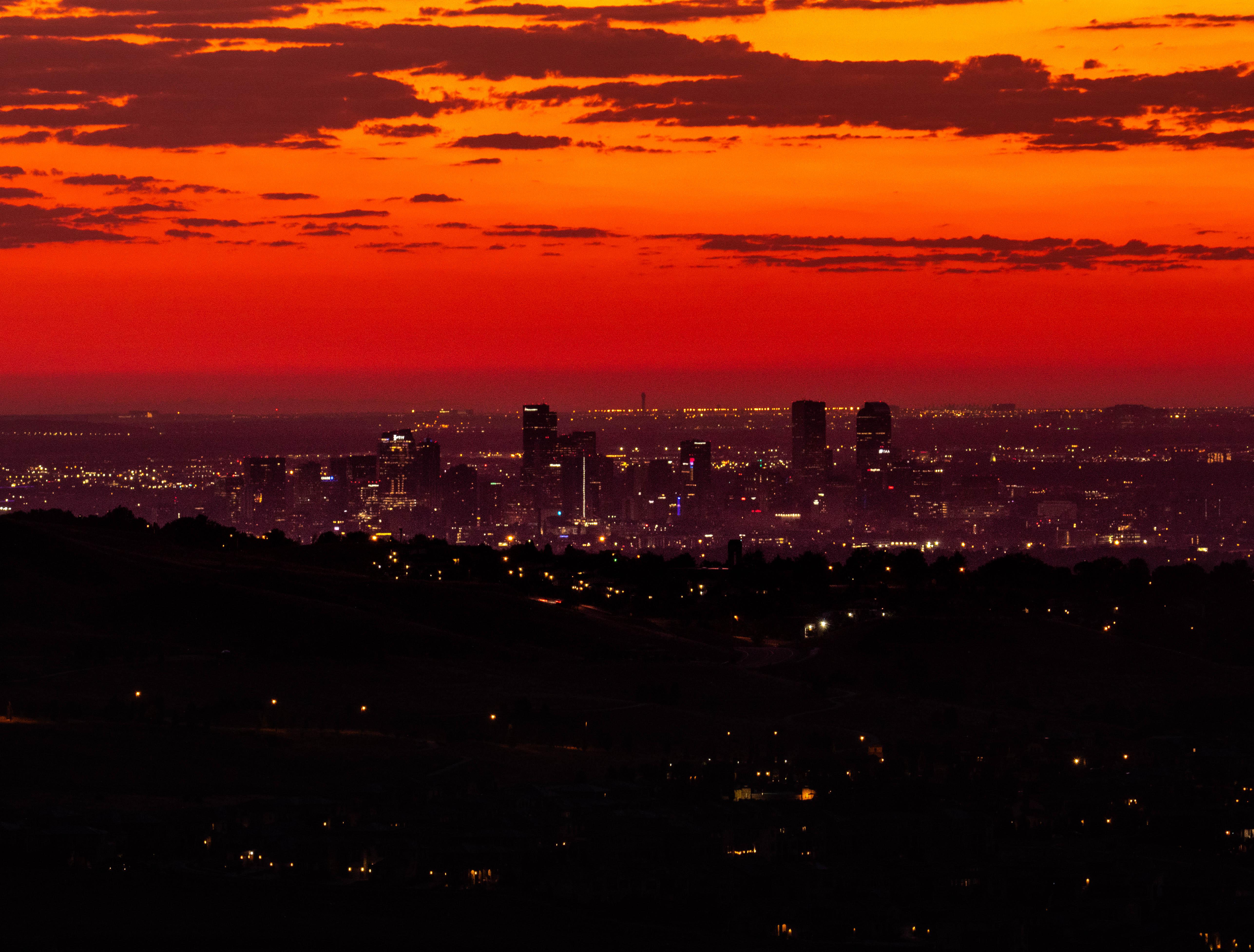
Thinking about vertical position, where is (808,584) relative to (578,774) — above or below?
below

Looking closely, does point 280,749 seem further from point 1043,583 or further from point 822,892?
point 1043,583

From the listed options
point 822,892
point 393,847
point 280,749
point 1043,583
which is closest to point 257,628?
point 280,749

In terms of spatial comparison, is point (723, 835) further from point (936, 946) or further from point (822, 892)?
point (936, 946)

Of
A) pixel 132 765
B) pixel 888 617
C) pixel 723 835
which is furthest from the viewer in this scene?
pixel 888 617

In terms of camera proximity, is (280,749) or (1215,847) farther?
(280,749)

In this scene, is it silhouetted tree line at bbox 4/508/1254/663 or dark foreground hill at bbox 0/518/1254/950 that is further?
silhouetted tree line at bbox 4/508/1254/663

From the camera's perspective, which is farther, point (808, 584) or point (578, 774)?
point (808, 584)

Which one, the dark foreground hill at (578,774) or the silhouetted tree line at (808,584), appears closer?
the dark foreground hill at (578,774)

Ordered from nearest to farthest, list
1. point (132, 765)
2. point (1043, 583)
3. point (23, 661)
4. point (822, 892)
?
point (822, 892), point (132, 765), point (23, 661), point (1043, 583)
